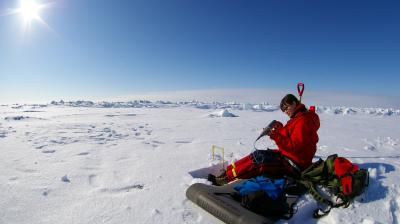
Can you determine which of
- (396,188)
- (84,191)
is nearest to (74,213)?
(84,191)

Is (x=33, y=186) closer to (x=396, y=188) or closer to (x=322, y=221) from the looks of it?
(x=322, y=221)

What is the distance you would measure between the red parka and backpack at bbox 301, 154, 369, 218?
240 mm

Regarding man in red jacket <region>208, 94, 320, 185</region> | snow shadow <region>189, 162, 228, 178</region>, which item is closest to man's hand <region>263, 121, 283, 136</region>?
man in red jacket <region>208, 94, 320, 185</region>

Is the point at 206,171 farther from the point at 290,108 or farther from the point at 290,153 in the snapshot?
the point at 290,108

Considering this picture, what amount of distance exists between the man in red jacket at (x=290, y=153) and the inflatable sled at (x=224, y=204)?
11.5 inches

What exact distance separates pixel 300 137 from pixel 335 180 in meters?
0.70

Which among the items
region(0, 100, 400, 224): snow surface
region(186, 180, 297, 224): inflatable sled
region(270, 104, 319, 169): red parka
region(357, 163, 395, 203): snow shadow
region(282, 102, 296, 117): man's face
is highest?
region(282, 102, 296, 117): man's face

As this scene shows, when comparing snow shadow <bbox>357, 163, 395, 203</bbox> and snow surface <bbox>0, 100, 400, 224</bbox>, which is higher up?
snow shadow <bbox>357, 163, 395, 203</bbox>

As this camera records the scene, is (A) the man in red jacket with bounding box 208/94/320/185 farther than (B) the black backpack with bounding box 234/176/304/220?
Yes

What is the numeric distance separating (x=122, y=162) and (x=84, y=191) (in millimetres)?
1630

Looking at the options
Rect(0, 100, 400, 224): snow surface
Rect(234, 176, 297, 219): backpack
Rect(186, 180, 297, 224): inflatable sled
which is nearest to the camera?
Rect(186, 180, 297, 224): inflatable sled

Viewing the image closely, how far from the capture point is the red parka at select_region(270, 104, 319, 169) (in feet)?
12.2

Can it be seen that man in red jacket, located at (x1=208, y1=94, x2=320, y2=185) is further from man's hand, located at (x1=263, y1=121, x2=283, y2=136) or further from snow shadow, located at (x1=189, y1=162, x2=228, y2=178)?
snow shadow, located at (x1=189, y1=162, x2=228, y2=178)

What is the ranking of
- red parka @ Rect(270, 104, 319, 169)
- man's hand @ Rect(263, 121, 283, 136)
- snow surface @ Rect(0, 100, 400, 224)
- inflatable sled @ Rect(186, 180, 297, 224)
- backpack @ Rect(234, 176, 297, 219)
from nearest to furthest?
1. inflatable sled @ Rect(186, 180, 297, 224)
2. backpack @ Rect(234, 176, 297, 219)
3. snow surface @ Rect(0, 100, 400, 224)
4. red parka @ Rect(270, 104, 319, 169)
5. man's hand @ Rect(263, 121, 283, 136)
